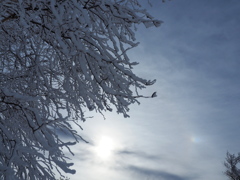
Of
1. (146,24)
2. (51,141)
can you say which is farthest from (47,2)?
(51,141)

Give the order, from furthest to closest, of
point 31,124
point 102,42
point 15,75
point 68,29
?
1. point 15,75
2. point 102,42
3. point 68,29
4. point 31,124

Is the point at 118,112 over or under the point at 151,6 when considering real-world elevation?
under

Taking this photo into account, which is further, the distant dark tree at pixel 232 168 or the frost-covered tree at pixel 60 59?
the distant dark tree at pixel 232 168

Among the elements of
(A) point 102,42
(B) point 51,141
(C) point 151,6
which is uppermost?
(C) point 151,6

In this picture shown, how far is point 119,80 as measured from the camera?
11.0ft

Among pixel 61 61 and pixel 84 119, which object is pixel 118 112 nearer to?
pixel 84 119

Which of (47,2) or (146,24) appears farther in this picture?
(146,24)

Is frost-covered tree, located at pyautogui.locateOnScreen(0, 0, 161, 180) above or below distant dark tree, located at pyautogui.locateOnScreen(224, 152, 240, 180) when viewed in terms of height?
below

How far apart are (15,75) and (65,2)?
5.52 feet

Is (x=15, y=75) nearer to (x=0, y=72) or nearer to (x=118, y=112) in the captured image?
(x=0, y=72)

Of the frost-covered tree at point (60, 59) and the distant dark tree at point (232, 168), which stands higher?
the distant dark tree at point (232, 168)

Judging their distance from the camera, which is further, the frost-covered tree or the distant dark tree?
the distant dark tree

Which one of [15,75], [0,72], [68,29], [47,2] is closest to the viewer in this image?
[68,29]

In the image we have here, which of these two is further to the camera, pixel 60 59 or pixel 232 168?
pixel 232 168
